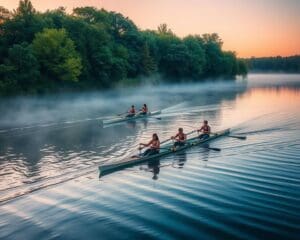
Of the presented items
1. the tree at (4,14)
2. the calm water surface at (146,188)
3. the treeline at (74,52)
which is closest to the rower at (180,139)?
the calm water surface at (146,188)

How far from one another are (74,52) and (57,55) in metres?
4.21

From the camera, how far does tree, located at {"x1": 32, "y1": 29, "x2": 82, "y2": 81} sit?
62219 mm

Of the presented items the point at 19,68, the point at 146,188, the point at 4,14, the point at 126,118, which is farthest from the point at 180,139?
the point at 4,14

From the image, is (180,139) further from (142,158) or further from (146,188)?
(146,188)

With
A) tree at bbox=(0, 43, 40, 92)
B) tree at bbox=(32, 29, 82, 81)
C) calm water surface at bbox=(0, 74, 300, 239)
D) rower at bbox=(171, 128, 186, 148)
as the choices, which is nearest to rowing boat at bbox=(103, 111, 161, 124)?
calm water surface at bbox=(0, 74, 300, 239)

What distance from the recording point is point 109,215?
48.5ft

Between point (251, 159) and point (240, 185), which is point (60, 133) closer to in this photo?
point (251, 159)

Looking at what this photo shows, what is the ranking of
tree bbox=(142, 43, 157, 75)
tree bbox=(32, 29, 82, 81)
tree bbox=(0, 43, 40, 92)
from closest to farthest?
tree bbox=(0, 43, 40, 92)
tree bbox=(32, 29, 82, 81)
tree bbox=(142, 43, 157, 75)

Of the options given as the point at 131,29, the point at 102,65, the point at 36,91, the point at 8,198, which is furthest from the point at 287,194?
the point at 131,29

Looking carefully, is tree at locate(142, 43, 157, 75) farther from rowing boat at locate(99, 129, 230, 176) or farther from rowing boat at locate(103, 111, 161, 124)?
rowing boat at locate(99, 129, 230, 176)

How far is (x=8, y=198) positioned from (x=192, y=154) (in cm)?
1303

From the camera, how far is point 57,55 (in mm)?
64250

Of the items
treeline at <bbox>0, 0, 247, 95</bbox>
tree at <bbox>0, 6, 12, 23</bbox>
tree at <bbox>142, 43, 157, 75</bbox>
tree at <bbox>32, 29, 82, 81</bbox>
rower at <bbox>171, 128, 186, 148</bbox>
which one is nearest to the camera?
rower at <bbox>171, 128, 186, 148</bbox>

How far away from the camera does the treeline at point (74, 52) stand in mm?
55688
